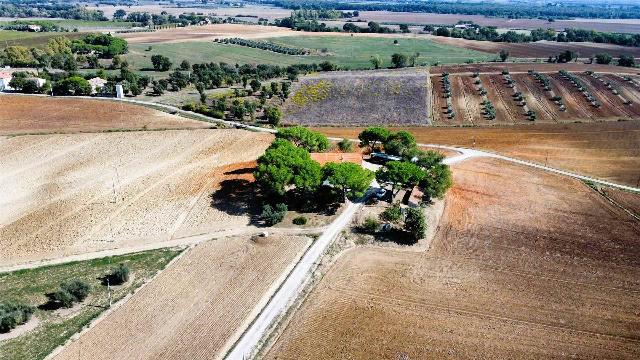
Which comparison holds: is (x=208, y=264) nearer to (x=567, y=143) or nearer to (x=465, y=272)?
(x=465, y=272)

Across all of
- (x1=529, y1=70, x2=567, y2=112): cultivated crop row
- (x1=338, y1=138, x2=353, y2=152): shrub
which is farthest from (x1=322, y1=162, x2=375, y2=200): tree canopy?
(x1=529, y1=70, x2=567, y2=112): cultivated crop row

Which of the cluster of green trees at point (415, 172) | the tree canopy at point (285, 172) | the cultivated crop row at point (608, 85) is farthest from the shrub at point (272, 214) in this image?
the cultivated crop row at point (608, 85)

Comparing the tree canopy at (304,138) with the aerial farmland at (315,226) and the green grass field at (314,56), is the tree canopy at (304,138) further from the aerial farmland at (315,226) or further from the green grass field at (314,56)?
the green grass field at (314,56)

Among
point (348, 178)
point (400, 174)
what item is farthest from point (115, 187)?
point (400, 174)

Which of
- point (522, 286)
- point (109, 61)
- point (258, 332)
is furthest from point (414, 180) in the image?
point (109, 61)

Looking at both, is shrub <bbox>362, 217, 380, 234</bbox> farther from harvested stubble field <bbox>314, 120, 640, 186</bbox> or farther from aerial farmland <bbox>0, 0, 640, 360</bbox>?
harvested stubble field <bbox>314, 120, 640, 186</bbox>
